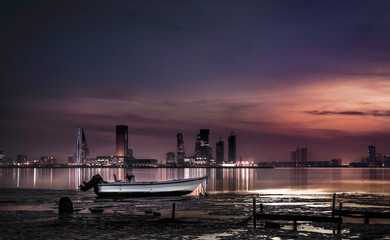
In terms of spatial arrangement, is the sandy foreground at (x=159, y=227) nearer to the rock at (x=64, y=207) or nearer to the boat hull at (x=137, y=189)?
the rock at (x=64, y=207)

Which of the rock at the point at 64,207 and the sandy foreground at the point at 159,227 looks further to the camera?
the rock at the point at 64,207

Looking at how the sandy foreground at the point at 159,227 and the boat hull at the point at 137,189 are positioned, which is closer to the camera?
the sandy foreground at the point at 159,227

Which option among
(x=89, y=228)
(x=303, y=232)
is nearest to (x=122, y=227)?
(x=89, y=228)

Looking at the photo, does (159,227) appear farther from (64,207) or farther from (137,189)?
(137,189)

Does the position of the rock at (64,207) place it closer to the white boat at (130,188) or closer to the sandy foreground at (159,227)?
the sandy foreground at (159,227)

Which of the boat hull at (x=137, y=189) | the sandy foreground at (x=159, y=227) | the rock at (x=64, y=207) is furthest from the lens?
the boat hull at (x=137, y=189)

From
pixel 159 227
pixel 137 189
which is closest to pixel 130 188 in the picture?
pixel 137 189

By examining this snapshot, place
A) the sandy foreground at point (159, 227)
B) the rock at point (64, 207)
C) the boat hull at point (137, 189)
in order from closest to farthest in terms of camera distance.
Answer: the sandy foreground at point (159, 227), the rock at point (64, 207), the boat hull at point (137, 189)

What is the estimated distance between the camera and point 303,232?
3019cm

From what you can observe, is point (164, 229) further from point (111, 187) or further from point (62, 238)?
point (111, 187)

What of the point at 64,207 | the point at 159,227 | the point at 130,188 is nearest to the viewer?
the point at 159,227

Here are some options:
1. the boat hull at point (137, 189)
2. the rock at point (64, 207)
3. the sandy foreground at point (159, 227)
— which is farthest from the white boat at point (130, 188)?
the rock at point (64, 207)

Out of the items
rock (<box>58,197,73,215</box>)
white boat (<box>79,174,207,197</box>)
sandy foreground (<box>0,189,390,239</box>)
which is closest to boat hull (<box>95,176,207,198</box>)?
white boat (<box>79,174,207,197</box>)

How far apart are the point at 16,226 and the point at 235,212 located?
65.2 feet
